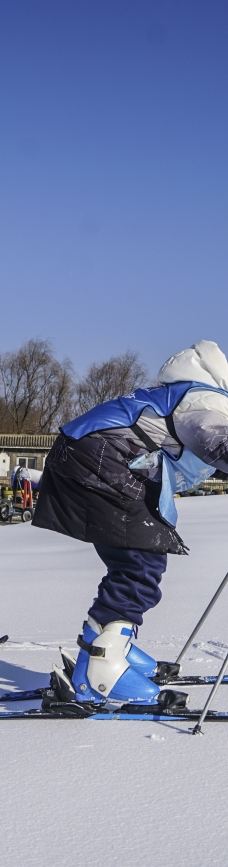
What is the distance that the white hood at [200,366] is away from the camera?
3.11 meters

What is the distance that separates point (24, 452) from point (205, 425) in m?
51.8

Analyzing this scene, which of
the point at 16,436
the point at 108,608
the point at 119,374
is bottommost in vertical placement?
the point at 108,608

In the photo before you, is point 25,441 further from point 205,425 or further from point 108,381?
point 205,425

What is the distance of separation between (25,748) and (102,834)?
691 mm

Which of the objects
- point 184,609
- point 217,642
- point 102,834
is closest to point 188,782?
point 102,834

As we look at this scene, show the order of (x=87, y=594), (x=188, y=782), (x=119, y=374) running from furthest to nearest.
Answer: (x=119, y=374) → (x=87, y=594) → (x=188, y=782)

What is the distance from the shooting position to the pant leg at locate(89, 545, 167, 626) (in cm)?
308

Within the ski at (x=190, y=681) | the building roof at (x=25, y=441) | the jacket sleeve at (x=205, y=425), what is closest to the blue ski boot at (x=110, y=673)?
the ski at (x=190, y=681)

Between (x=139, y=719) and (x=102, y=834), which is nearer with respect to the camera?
(x=102, y=834)

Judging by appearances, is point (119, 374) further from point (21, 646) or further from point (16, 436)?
point (21, 646)

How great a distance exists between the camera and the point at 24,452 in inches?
2143

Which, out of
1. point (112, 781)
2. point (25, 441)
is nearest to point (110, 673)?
point (112, 781)

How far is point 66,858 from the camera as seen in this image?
1.86 metres

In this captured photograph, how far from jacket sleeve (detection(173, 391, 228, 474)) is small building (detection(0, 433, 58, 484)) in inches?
1977
